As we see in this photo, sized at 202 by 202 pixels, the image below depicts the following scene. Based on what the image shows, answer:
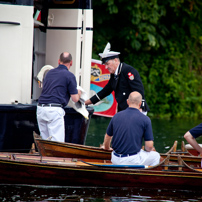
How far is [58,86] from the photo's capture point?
829 centimetres

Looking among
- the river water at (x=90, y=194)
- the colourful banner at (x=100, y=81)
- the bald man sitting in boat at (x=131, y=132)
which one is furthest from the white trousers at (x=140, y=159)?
the colourful banner at (x=100, y=81)

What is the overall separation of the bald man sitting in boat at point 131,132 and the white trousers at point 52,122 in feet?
4.00

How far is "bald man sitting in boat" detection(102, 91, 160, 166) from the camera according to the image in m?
7.11

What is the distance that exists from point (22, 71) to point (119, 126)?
7.67 feet

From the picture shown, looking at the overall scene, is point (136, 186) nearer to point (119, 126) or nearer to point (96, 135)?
point (119, 126)

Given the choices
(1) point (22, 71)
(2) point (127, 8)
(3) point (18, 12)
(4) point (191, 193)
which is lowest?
(4) point (191, 193)

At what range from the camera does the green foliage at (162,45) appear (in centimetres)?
1764

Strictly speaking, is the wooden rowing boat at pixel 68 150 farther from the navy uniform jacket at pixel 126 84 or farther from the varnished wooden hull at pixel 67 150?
the navy uniform jacket at pixel 126 84

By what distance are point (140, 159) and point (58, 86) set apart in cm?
177

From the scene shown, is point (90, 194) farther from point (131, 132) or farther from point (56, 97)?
point (56, 97)

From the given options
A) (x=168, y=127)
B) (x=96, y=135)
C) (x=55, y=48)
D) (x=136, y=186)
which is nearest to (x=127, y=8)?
(x=168, y=127)

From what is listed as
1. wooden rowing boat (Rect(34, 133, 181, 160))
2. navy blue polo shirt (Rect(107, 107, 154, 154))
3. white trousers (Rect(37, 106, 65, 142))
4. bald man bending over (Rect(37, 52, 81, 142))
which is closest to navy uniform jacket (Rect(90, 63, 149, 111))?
bald man bending over (Rect(37, 52, 81, 142))

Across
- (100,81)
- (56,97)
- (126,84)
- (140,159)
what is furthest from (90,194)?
(100,81)

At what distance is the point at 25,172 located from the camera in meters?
7.41
